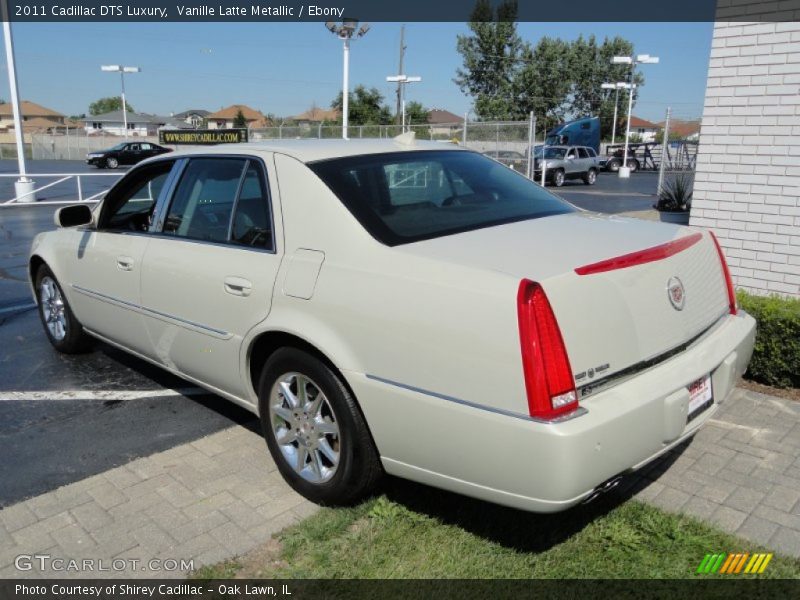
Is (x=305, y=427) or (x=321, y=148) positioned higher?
(x=321, y=148)

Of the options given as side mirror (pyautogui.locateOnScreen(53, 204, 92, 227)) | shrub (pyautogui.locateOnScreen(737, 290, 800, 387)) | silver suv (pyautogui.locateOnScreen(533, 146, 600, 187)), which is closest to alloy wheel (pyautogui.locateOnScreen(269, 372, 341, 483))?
side mirror (pyautogui.locateOnScreen(53, 204, 92, 227))

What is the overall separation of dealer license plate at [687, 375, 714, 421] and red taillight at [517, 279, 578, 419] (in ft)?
2.31

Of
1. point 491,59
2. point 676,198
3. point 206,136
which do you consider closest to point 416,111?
point 491,59

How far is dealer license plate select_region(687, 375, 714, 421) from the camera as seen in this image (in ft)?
9.12

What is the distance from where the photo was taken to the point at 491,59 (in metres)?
61.8

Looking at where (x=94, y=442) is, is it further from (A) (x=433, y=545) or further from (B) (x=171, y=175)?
(A) (x=433, y=545)

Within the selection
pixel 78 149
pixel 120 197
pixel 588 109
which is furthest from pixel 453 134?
pixel 588 109

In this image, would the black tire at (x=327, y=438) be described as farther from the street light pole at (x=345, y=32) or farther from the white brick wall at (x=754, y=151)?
the street light pole at (x=345, y=32)

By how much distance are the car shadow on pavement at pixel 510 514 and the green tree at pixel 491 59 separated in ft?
200

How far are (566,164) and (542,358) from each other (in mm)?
28271

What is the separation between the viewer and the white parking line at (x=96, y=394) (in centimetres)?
467

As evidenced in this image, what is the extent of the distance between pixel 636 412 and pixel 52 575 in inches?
96.7

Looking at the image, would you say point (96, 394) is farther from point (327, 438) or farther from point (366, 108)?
point (366, 108)

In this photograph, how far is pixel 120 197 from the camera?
4703 mm
